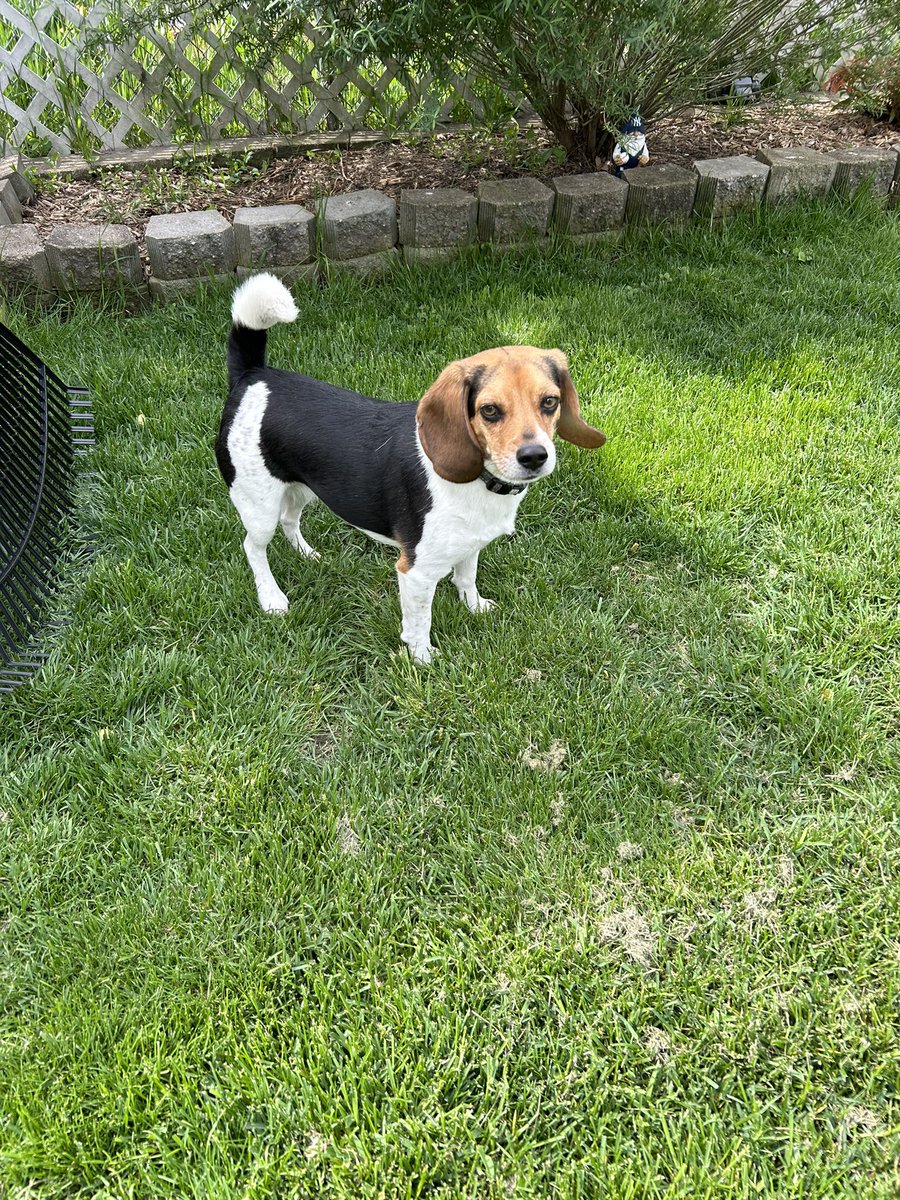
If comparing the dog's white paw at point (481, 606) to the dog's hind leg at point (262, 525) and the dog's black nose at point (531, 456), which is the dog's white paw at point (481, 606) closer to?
the dog's hind leg at point (262, 525)

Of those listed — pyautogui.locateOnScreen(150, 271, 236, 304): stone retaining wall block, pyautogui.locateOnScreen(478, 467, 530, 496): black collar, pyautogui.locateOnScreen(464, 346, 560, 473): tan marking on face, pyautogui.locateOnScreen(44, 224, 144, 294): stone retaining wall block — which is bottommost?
pyautogui.locateOnScreen(150, 271, 236, 304): stone retaining wall block

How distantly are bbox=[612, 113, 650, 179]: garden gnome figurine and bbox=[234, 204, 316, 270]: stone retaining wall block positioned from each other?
1.92 m

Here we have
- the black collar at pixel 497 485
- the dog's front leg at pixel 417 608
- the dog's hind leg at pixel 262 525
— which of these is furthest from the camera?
the dog's hind leg at pixel 262 525

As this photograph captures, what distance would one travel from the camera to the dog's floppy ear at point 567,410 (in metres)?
2.30

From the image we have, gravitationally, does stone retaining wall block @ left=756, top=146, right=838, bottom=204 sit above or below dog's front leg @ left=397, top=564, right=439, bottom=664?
above

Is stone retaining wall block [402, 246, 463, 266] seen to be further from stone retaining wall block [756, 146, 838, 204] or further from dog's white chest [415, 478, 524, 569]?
dog's white chest [415, 478, 524, 569]

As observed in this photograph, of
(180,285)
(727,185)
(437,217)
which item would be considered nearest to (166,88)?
(180,285)

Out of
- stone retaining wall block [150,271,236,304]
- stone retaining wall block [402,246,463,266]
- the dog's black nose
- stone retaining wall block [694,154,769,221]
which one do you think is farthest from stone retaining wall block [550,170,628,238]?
the dog's black nose

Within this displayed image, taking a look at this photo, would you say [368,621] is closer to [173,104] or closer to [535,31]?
[535,31]

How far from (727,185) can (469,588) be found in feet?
11.7

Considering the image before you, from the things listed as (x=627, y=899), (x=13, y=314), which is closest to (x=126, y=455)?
(x=13, y=314)

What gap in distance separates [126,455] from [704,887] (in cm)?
281

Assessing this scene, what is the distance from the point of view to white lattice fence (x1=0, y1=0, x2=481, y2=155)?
4.71 meters

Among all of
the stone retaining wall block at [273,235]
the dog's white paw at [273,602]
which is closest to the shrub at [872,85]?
the stone retaining wall block at [273,235]
